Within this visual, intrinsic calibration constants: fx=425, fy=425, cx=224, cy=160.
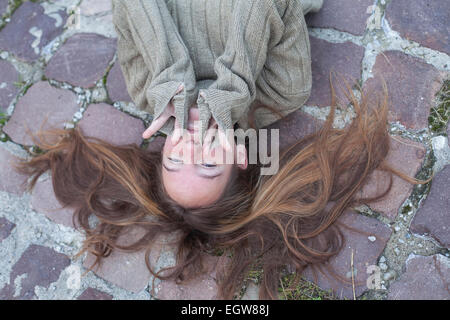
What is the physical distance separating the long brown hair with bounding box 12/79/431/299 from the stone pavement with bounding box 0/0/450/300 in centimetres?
6

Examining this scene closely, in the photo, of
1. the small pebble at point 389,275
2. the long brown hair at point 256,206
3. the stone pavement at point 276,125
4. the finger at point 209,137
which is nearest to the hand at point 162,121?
the finger at point 209,137

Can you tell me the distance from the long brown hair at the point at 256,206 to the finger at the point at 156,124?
344 mm

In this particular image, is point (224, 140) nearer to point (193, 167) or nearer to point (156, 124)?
point (193, 167)

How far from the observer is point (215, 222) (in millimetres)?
1861

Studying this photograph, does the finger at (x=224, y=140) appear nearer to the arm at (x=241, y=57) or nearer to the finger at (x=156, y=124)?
the arm at (x=241, y=57)

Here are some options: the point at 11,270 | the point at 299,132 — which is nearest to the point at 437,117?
the point at 299,132

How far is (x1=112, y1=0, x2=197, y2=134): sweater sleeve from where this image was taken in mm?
1646

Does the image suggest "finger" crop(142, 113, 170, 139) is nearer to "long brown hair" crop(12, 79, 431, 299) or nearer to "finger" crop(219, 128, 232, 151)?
"finger" crop(219, 128, 232, 151)

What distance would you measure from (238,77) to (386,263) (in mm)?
1035

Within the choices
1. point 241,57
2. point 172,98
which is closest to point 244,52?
point 241,57

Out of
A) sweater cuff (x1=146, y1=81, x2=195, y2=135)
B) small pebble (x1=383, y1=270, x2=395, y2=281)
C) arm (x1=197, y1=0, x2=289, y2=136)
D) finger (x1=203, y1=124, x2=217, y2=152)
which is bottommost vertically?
small pebble (x1=383, y1=270, x2=395, y2=281)

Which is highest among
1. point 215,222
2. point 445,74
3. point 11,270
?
point 445,74

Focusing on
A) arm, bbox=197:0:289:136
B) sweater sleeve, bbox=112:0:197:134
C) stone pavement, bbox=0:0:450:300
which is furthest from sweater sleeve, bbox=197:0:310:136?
stone pavement, bbox=0:0:450:300
